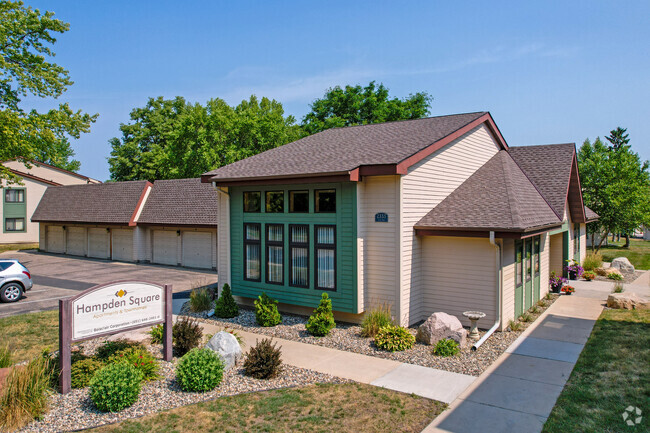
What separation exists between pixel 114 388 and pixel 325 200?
694 cm

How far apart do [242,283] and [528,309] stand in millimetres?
8865

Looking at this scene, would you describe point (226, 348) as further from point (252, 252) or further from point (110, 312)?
point (252, 252)

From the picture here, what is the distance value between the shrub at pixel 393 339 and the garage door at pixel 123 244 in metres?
22.0

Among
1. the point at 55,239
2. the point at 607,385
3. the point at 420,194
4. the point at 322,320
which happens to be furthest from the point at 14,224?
the point at 607,385

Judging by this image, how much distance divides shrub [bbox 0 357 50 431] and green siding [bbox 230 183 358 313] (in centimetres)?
670

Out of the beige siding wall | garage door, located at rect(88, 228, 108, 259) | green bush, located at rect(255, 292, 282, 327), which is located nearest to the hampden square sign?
green bush, located at rect(255, 292, 282, 327)

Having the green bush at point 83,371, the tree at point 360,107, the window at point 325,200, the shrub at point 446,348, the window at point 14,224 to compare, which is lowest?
the shrub at point 446,348

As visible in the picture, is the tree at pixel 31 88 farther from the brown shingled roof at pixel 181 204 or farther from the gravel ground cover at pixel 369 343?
the gravel ground cover at pixel 369 343

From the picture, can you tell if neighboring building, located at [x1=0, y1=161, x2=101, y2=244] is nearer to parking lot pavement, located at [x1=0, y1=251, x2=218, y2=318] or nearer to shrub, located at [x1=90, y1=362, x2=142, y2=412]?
parking lot pavement, located at [x1=0, y1=251, x2=218, y2=318]

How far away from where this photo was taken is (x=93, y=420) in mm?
6695

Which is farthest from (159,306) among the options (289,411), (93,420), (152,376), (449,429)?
(449,429)

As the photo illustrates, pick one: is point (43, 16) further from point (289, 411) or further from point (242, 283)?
point (289, 411)

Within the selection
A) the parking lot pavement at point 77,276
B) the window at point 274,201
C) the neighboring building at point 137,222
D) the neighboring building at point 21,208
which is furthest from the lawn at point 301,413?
the neighboring building at point 21,208

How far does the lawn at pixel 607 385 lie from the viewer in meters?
6.62
